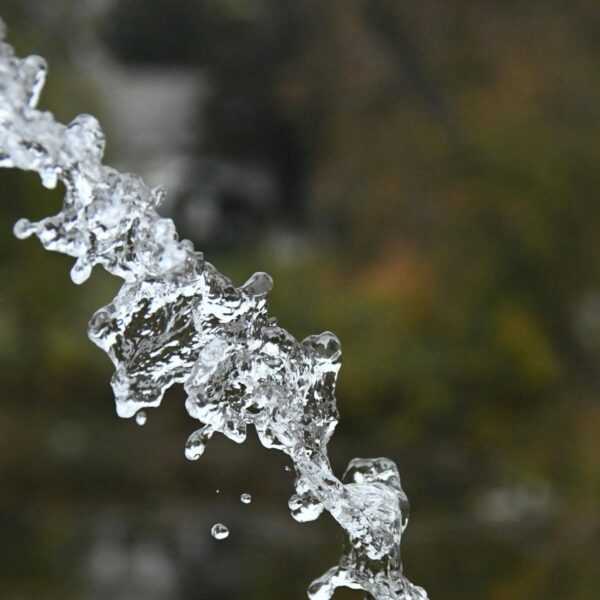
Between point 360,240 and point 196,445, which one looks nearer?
point 196,445

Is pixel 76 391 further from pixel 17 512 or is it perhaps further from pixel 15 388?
pixel 17 512

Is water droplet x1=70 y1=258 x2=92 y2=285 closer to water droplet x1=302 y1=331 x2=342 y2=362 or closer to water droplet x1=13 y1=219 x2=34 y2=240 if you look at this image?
water droplet x1=13 y1=219 x2=34 y2=240

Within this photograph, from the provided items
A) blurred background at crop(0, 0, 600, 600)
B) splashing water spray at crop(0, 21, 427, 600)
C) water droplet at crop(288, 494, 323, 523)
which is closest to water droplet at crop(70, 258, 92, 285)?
splashing water spray at crop(0, 21, 427, 600)

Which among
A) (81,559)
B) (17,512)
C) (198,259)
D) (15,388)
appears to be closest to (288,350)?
(198,259)

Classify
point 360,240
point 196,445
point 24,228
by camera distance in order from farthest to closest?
point 360,240 < point 196,445 < point 24,228

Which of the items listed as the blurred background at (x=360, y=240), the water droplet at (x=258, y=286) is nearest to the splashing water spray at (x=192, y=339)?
the water droplet at (x=258, y=286)

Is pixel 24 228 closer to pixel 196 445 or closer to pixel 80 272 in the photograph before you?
pixel 80 272

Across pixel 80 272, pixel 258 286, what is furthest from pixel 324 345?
pixel 80 272
